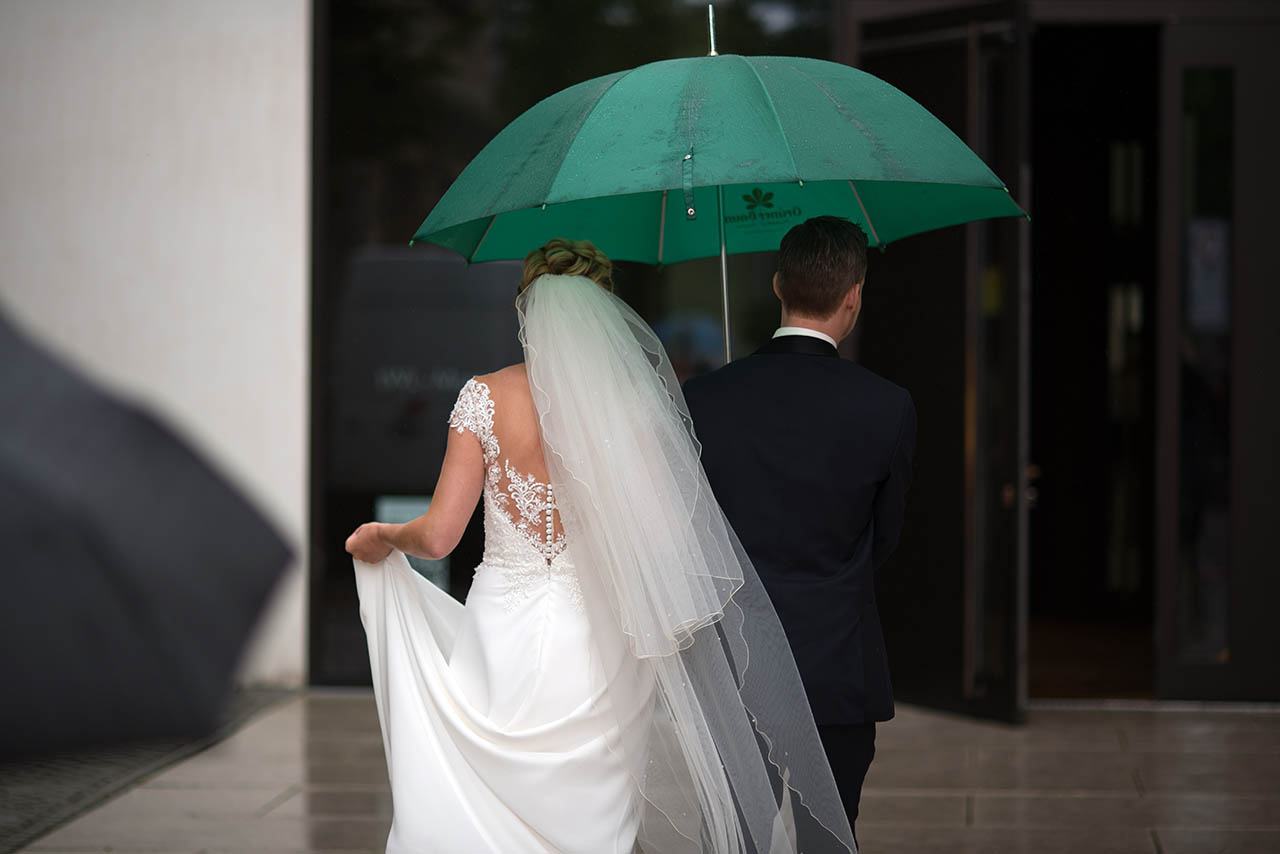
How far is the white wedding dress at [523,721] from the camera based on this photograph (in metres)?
3.52

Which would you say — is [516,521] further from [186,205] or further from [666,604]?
[186,205]

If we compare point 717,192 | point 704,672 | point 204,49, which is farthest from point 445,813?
point 204,49

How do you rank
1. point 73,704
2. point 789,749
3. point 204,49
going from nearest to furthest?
1. point 73,704
2. point 789,749
3. point 204,49

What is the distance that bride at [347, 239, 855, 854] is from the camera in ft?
10.9

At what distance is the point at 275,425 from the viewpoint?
753 cm

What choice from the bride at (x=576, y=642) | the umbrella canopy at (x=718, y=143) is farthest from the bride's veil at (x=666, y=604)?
the umbrella canopy at (x=718, y=143)

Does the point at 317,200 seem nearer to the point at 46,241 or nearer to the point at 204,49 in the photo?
the point at 204,49

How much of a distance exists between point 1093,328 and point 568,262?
23.9ft

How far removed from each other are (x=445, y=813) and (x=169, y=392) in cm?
463

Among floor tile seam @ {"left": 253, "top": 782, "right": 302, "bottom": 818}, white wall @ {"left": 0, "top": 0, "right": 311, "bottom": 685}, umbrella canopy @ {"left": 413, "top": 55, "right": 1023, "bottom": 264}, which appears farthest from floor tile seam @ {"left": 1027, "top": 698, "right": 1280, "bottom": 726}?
umbrella canopy @ {"left": 413, "top": 55, "right": 1023, "bottom": 264}

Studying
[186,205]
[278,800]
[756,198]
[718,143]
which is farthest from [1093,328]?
[718,143]

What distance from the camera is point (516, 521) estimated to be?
355 cm

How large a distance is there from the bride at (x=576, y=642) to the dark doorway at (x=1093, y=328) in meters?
6.89

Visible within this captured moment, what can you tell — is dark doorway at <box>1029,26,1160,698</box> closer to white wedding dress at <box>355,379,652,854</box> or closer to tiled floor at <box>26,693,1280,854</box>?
tiled floor at <box>26,693,1280,854</box>
